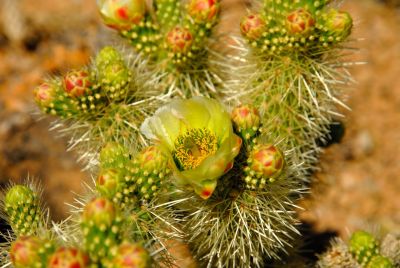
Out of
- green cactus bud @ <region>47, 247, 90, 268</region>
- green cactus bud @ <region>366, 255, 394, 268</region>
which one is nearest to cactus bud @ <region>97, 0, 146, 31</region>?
green cactus bud @ <region>47, 247, 90, 268</region>

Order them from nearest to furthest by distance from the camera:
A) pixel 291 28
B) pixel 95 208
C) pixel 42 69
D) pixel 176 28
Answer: pixel 95 208
pixel 291 28
pixel 176 28
pixel 42 69

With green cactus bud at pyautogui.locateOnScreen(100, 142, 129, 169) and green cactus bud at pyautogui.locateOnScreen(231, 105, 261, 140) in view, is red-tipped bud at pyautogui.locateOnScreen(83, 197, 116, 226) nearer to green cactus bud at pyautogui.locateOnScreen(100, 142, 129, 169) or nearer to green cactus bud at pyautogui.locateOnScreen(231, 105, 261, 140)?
green cactus bud at pyautogui.locateOnScreen(100, 142, 129, 169)

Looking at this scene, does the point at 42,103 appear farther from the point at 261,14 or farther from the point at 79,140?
the point at 261,14

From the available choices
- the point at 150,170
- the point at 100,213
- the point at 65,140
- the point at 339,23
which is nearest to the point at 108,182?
the point at 150,170

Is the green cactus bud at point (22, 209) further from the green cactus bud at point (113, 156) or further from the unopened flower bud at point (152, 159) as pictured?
the unopened flower bud at point (152, 159)

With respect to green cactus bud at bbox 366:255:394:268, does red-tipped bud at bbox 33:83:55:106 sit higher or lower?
higher

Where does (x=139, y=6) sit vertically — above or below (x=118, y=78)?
above

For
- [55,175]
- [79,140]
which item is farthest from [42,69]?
[79,140]

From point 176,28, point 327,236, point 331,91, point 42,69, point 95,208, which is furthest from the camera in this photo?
point 42,69
